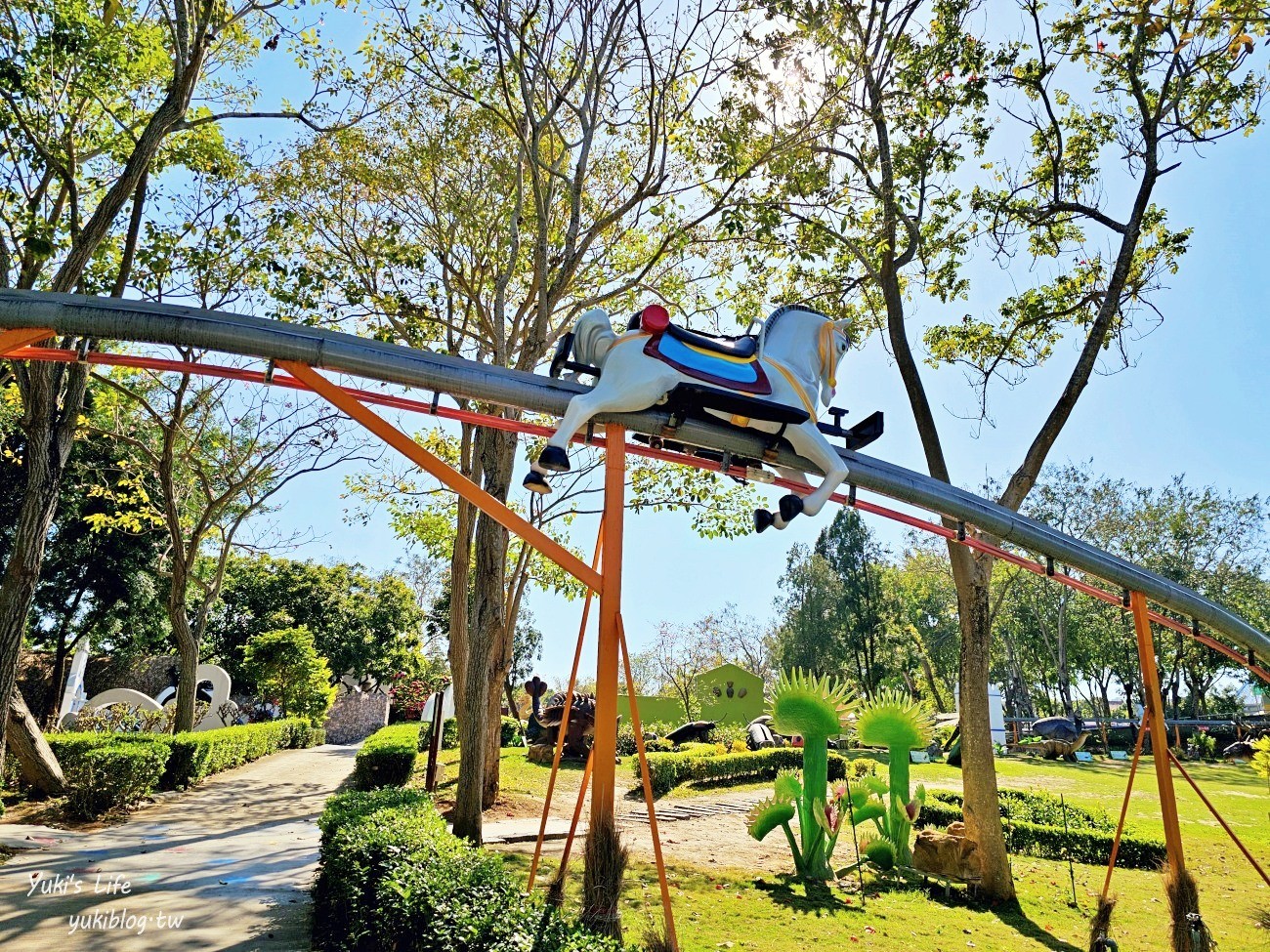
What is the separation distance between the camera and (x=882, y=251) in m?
9.89

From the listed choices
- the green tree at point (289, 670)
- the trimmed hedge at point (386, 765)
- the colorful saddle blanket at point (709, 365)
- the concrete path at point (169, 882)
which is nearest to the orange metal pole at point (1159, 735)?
the colorful saddle blanket at point (709, 365)

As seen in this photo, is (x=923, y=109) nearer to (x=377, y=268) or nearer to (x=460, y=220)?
(x=460, y=220)

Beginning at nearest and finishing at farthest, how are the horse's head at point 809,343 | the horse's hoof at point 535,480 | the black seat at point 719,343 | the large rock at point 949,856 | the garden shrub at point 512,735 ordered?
the horse's hoof at point 535,480, the black seat at point 719,343, the horse's head at point 809,343, the large rock at point 949,856, the garden shrub at point 512,735

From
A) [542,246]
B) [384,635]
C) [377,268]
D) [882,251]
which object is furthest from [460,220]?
[384,635]

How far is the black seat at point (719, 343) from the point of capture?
4.92 meters

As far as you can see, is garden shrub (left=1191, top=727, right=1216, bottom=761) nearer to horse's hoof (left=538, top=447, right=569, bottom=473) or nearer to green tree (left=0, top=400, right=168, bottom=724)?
horse's hoof (left=538, top=447, right=569, bottom=473)

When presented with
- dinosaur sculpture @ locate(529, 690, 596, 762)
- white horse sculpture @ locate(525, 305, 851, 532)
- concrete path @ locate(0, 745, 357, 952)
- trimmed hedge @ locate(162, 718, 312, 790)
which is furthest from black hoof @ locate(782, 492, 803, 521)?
dinosaur sculpture @ locate(529, 690, 596, 762)

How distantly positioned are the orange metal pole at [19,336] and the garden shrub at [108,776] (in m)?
8.77

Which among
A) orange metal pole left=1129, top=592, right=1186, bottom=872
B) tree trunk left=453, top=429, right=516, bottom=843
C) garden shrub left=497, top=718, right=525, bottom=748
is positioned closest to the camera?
Answer: orange metal pole left=1129, top=592, right=1186, bottom=872

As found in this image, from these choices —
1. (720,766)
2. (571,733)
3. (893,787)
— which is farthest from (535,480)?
(571,733)

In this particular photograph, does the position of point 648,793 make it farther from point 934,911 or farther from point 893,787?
point 893,787

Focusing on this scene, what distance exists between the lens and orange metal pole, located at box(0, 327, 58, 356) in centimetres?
439

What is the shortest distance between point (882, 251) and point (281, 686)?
21171mm

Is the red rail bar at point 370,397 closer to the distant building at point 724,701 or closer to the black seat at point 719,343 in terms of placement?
the black seat at point 719,343
